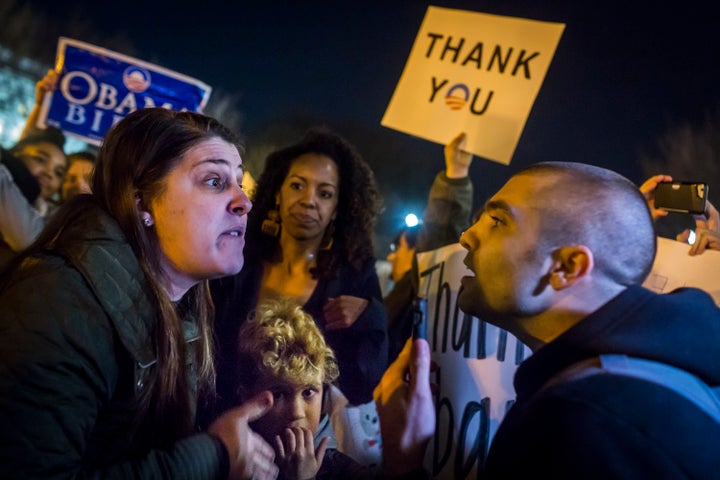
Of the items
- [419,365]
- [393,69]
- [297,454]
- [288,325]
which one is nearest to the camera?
[297,454]

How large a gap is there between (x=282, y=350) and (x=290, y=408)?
186mm

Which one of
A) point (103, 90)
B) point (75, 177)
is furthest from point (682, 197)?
point (75, 177)

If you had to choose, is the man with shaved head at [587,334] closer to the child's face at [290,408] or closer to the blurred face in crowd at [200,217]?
the child's face at [290,408]

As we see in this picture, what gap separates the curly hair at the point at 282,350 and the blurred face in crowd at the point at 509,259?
0.52 meters

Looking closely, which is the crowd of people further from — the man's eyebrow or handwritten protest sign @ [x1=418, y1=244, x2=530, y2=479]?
handwritten protest sign @ [x1=418, y1=244, x2=530, y2=479]

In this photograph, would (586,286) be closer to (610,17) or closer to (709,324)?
(709,324)

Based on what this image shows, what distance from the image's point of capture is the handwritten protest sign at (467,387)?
2211mm

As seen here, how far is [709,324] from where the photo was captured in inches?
48.1

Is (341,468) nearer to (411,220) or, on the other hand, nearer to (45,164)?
(411,220)

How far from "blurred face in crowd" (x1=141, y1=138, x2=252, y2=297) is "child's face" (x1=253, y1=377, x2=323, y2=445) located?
42cm

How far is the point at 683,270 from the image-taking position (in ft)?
6.94

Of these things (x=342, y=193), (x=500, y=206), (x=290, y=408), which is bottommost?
(x=290, y=408)

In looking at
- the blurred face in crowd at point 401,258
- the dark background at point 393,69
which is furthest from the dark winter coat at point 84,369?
the blurred face in crowd at point 401,258

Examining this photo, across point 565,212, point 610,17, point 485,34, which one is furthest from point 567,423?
point 610,17
